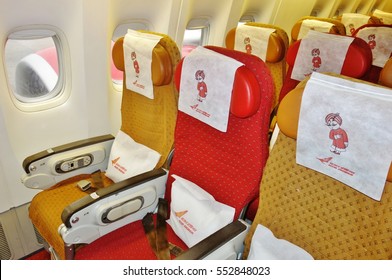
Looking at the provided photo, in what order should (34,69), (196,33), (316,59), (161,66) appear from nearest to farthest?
(161,66) < (316,59) < (34,69) < (196,33)

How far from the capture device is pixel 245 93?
1.29 meters

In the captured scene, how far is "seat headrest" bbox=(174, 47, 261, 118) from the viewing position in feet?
4.21

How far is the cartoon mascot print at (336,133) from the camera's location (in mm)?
1041

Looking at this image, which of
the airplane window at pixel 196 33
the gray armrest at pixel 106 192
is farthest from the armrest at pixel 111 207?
the airplane window at pixel 196 33

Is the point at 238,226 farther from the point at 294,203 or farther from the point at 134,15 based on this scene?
the point at 134,15

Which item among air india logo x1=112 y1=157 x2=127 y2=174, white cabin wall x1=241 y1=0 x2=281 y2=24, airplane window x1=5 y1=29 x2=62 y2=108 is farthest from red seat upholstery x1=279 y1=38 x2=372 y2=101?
white cabin wall x1=241 y1=0 x2=281 y2=24

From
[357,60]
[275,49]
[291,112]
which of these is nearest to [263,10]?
[275,49]

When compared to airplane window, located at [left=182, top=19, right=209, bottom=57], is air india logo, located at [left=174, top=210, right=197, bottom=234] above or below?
below

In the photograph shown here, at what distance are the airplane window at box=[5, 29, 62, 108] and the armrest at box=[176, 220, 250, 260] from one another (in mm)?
1873

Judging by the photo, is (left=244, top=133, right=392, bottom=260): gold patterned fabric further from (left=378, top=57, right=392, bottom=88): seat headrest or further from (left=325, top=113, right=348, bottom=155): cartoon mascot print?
(left=378, top=57, right=392, bottom=88): seat headrest

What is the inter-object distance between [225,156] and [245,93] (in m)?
0.43

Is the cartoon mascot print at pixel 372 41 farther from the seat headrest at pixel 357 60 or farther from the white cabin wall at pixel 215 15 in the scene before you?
the white cabin wall at pixel 215 15

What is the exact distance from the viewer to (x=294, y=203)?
1350 mm

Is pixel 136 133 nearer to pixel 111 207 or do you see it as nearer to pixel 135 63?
pixel 135 63
